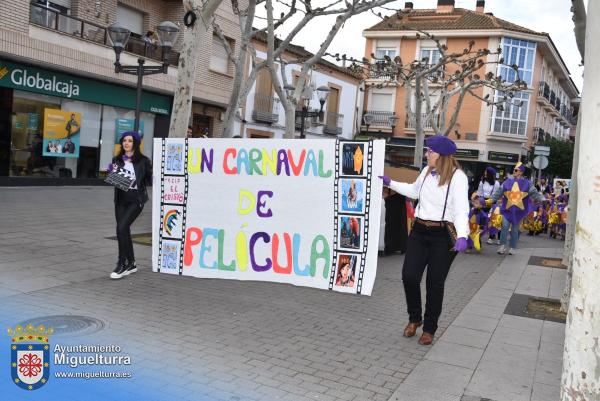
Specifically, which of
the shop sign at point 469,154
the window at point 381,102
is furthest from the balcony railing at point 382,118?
the shop sign at point 469,154

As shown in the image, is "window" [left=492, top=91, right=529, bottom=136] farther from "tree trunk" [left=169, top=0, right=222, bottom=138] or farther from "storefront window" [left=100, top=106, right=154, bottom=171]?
"tree trunk" [left=169, top=0, right=222, bottom=138]

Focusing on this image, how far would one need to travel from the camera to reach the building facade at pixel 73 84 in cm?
1546

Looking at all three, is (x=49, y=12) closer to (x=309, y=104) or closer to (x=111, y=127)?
(x=111, y=127)

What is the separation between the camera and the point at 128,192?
6.45 metres

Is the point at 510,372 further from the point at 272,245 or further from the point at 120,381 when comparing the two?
the point at 120,381

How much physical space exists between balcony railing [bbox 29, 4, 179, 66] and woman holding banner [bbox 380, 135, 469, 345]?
1161 cm

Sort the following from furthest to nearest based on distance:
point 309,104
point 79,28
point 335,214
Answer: point 309,104, point 79,28, point 335,214

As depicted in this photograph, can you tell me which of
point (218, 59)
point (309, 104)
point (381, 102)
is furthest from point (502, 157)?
point (218, 59)

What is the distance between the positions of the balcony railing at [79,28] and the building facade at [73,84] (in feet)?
0.09

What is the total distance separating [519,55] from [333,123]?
14418mm

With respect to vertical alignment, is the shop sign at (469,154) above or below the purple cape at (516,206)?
above

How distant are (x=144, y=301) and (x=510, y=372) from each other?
347 cm

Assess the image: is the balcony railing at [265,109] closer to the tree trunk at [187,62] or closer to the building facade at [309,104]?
the building facade at [309,104]

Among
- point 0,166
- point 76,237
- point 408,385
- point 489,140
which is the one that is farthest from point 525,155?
point 408,385
